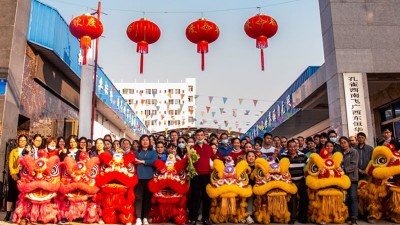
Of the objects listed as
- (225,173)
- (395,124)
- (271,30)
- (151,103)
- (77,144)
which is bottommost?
(225,173)

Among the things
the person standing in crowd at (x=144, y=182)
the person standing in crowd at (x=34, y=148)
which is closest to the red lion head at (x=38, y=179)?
the person standing in crowd at (x=34, y=148)

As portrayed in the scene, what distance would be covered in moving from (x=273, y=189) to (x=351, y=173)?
126cm

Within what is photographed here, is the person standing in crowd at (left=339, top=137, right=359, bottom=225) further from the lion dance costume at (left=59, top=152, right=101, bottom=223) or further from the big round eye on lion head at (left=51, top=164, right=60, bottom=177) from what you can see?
the big round eye on lion head at (left=51, top=164, right=60, bottom=177)

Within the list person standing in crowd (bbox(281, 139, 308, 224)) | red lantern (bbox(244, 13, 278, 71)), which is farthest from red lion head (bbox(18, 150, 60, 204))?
red lantern (bbox(244, 13, 278, 71))

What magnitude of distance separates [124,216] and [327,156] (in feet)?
10.3

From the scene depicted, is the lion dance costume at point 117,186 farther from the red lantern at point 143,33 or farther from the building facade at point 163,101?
the building facade at point 163,101

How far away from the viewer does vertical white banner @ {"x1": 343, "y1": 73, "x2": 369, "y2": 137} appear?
762 centimetres

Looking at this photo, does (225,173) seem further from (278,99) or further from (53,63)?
(278,99)

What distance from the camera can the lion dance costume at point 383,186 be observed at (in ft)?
16.2

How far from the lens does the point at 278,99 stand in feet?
53.3

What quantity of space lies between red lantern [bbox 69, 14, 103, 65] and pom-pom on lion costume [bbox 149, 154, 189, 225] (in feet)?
11.4

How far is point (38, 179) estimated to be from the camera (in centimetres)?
489

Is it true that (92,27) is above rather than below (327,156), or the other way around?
above

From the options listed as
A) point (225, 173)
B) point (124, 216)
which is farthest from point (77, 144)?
point (225, 173)
